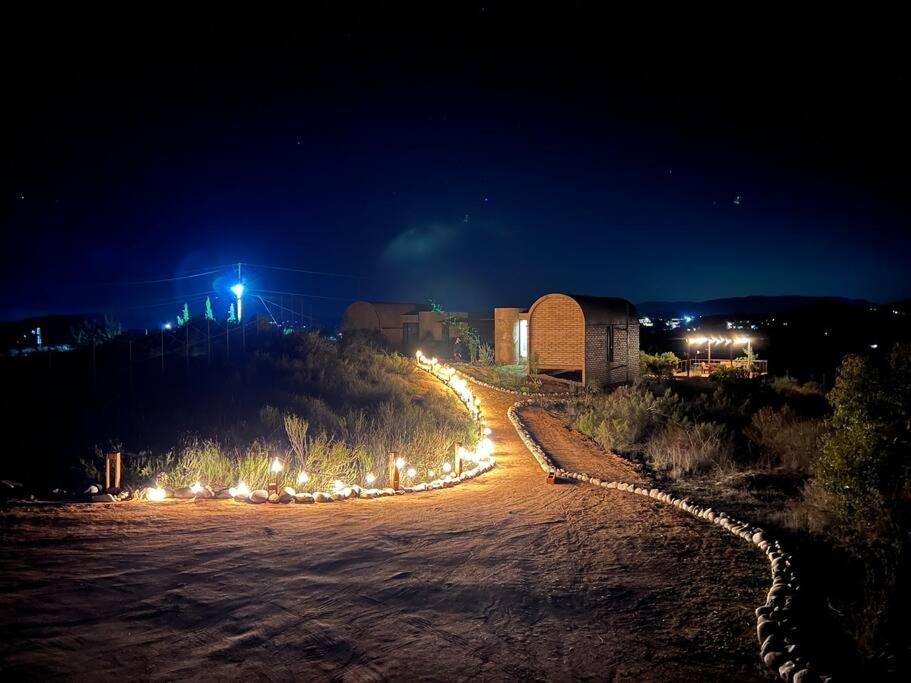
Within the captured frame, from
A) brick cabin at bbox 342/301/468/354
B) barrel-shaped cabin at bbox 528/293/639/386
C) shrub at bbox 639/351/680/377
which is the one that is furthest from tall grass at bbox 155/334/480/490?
brick cabin at bbox 342/301/468/354

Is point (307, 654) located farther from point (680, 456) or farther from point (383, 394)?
point (383, 394)

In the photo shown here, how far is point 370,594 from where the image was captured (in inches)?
176

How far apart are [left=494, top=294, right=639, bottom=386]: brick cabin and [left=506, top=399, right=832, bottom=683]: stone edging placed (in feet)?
45.0

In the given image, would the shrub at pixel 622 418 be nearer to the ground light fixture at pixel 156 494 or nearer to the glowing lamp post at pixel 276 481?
the glowing lamp post at pixel 276 481

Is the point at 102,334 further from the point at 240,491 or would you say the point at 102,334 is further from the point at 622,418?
the point at 622,418

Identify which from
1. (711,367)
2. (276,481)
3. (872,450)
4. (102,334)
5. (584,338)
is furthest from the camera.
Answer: (711,367)

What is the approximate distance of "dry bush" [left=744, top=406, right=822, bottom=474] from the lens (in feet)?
32.1

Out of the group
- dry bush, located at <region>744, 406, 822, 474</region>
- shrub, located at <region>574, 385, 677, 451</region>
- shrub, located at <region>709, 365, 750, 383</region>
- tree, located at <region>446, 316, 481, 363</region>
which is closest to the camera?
dry bush, located at <region>744, 406, 822, 474</region>

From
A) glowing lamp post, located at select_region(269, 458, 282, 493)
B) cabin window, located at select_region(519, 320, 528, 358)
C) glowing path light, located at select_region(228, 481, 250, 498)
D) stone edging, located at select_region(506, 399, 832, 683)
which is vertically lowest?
stone edging, located at select_region(506, 399, 832, 683)

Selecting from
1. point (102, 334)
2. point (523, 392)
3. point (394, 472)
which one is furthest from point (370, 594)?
point (102, 334)

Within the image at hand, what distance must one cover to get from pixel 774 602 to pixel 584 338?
1736 cm

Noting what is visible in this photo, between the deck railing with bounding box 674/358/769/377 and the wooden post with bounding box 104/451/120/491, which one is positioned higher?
the deck railing with bounding box 674/358/769/377

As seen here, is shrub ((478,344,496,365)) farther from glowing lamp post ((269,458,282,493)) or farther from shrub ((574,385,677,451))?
glowing lamp post ((269,458,282,493))

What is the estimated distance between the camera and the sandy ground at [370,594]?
3535 mm
